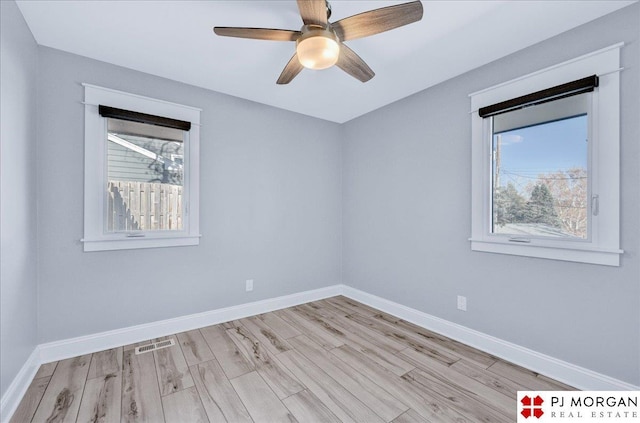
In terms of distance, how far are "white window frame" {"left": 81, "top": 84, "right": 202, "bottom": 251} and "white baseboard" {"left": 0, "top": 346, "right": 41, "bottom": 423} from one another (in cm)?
86

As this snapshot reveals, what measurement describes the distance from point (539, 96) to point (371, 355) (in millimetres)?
2443

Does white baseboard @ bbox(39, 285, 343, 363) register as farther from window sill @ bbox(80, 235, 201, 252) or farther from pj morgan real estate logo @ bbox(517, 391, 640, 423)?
pj morgan real estate logo @ bbox(517, 391, 640, 423)

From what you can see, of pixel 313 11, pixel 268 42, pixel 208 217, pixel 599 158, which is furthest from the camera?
pixel 208 217

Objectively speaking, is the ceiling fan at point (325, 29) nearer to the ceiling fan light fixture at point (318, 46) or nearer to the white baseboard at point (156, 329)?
the ceiling fan light fixture at point (318, 46)

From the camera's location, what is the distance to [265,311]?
10.8ft

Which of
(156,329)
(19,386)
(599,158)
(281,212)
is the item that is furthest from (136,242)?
(599,158)

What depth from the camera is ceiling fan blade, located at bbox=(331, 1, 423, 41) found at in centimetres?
143

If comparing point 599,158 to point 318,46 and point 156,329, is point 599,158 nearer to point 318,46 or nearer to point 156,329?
point 318,46

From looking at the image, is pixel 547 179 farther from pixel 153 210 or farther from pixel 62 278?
pixel 62 278

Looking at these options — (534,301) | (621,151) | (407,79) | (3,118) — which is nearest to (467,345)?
(534,301)

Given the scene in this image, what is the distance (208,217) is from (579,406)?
3.30 meters

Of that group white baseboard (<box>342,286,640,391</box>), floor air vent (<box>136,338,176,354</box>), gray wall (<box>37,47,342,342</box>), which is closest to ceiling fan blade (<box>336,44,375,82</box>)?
gray wall (<box>37,47,342,342</box>)

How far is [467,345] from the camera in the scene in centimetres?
252

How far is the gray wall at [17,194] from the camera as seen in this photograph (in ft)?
5.35
